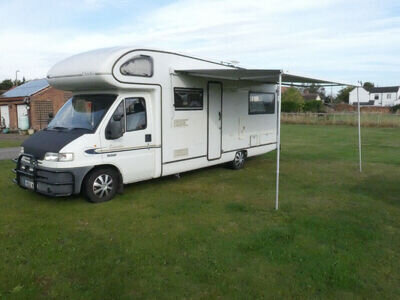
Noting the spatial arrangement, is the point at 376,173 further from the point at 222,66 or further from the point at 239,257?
the point at 239,257

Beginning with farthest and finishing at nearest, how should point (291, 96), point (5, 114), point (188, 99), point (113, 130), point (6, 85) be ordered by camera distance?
point (6, 85) → point (291, 96) → point (5, 114) → point (188, 99) → point (113, 130)

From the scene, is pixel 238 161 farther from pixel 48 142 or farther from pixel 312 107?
pixel 312 107

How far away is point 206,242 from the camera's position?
481cm

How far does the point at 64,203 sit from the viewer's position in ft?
21.1

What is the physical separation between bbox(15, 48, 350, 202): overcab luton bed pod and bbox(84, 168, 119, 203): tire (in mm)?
17

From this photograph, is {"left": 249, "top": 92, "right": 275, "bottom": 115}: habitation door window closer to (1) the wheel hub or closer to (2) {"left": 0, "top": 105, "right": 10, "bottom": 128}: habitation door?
(1) the wheel hub

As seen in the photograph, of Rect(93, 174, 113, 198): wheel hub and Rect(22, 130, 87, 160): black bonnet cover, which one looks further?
Rect(93, 174, 113, 198): wheel hub

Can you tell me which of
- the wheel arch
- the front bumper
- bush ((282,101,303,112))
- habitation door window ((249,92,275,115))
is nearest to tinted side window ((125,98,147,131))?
the wheel arch

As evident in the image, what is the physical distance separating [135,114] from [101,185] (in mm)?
1433

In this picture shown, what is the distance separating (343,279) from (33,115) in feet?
75.4

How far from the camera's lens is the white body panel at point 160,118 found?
6.22 metres

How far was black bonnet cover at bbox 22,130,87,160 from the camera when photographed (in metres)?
5.95

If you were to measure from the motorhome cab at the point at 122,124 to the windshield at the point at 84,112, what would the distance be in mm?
21

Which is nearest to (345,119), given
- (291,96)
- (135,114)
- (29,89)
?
(291,96)
